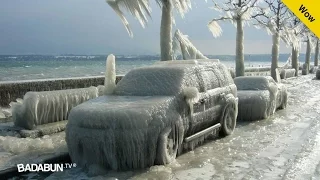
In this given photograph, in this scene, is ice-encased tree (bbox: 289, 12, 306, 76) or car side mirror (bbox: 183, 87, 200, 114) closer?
car side mirror (bbox: 183, 87, 200, 114)

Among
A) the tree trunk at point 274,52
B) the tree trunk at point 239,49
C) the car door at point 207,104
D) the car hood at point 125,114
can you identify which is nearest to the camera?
the car hood at point 125,114

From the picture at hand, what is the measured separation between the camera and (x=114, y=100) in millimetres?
6918

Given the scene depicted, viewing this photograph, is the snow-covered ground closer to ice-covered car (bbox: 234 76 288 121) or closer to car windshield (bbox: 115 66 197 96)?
ice-covered car (bbox: 234 76 288 121)

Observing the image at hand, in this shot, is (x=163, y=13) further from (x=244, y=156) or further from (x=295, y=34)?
(x=295, y=34)

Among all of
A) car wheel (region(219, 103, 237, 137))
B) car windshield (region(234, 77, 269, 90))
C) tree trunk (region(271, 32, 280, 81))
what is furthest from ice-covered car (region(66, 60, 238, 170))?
tree trunk (region(271, 32, 280, 81))

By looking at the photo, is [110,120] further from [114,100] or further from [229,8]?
[229,8]

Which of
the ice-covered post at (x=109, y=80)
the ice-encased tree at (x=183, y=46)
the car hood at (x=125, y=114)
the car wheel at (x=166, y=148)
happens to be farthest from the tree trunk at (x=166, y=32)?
the car wheel at (x=166, y=148)

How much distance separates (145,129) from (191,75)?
2.19 meters

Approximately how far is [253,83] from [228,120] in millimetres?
3883

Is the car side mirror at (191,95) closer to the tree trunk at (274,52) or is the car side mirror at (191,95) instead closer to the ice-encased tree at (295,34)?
the tree trunk at (274,52)

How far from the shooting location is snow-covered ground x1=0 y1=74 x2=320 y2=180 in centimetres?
590

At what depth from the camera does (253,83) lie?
1246 centimetres

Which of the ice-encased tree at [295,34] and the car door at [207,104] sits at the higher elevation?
the ice-encased tree at [295,34]

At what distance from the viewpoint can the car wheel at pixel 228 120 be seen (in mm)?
8711
